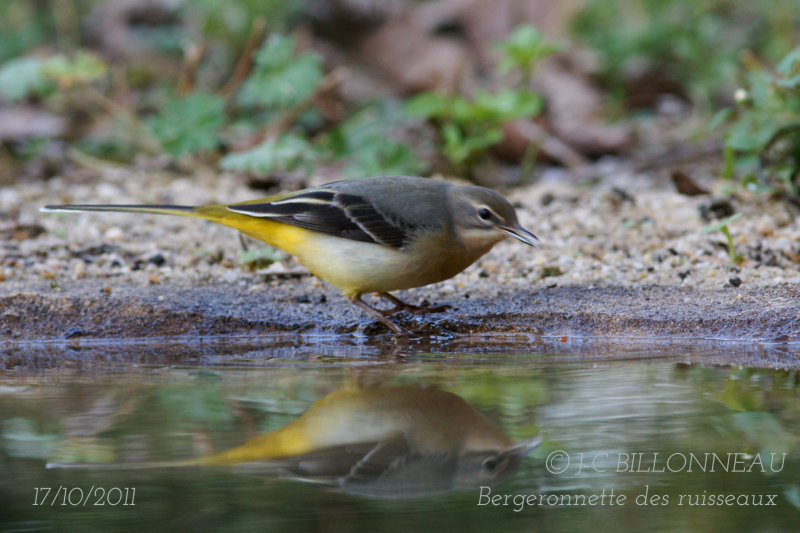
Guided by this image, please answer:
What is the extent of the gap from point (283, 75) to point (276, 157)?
0.83 metres

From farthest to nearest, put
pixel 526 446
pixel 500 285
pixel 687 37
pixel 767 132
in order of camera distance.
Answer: pixel 687 37 < pixel 767 132 < pixel 500 285 < pixel 526 446

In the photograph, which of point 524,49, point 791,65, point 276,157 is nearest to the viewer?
point 791,65

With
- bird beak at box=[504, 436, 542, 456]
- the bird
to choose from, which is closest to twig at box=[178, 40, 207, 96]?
the bird

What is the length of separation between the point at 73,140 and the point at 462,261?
6034mm

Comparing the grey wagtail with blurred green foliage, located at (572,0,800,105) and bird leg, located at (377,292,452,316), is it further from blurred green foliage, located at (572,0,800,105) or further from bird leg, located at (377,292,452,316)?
blurred green foliage, located at (572,0,800,105)

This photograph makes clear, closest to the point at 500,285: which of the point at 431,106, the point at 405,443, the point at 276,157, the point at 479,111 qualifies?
the point at 405,443

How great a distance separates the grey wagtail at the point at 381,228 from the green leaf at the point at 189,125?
2547 mm

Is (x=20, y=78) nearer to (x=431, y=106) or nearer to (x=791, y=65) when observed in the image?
(x=431, y=106)

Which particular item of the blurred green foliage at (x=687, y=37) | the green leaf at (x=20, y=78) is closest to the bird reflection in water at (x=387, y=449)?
the green leaf at (x=20, y=78)

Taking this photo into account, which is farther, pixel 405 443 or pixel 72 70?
pixel 72 70

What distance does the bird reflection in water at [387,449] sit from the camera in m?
2.90

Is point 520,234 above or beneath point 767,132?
beneath

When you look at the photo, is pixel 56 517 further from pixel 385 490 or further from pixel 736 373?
pixel 736 373

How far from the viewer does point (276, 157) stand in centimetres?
759
